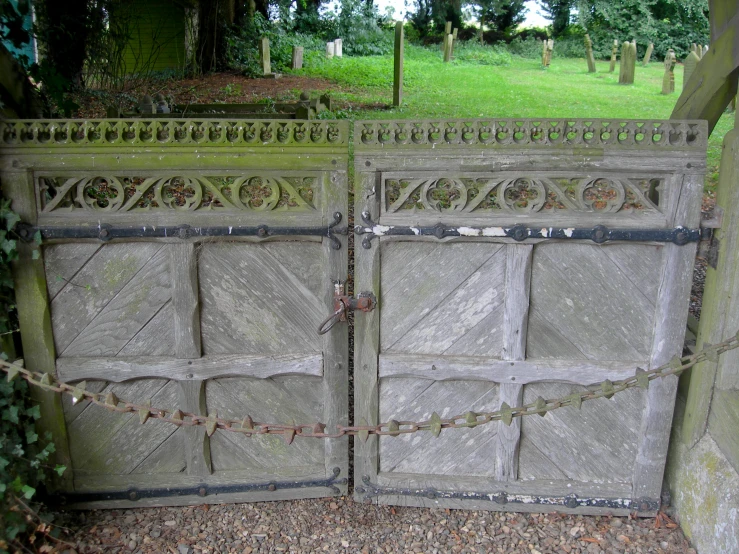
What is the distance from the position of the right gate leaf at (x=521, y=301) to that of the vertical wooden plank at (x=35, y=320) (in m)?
1.59

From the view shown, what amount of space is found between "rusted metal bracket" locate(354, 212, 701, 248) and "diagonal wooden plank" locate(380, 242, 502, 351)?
11 centimetres

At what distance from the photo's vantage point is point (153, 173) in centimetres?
320

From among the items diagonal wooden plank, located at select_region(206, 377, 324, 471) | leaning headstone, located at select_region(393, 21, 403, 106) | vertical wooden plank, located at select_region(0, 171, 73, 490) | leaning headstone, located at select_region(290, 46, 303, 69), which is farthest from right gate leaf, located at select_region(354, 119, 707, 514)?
leaning headstone, located at select_region(290, 46, 303, 69)

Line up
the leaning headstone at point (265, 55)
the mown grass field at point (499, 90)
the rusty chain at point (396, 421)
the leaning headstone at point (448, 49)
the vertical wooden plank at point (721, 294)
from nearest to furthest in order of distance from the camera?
the rusty chain at point (396, 421)
the vertical wooden plank at point (721, 294)
the mown grass field at point (499, 90)
the leaning headstone at point (265, 55)
the leaning headstone at point (448, 49)

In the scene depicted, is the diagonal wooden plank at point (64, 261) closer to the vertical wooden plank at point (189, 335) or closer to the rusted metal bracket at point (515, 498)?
the vertical wooden plank at point (189, 335)

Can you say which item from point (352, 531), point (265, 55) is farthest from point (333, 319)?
point (265, 55)

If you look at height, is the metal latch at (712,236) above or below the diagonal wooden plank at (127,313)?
above

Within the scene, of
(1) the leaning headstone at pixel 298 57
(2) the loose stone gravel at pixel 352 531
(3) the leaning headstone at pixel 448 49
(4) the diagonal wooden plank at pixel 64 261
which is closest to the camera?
(4) the diagonal wooden plank at pixel 64 261

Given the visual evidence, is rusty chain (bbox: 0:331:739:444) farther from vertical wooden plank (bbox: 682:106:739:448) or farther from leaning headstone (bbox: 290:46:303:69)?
leaning headstone (bbox: 290:46:303:69)

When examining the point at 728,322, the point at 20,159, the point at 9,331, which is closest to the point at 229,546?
the point at 9,331

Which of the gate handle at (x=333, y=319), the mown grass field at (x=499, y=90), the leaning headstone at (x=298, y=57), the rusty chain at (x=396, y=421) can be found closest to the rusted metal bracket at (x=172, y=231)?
the gate handle at (x=333, y=319)

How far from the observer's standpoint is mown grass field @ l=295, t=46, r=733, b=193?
13211 mm

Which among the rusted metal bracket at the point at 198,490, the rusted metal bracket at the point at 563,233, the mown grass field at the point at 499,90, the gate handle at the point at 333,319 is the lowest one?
the rusted metal bracket at the point at 198,490

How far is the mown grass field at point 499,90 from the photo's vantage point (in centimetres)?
1321
